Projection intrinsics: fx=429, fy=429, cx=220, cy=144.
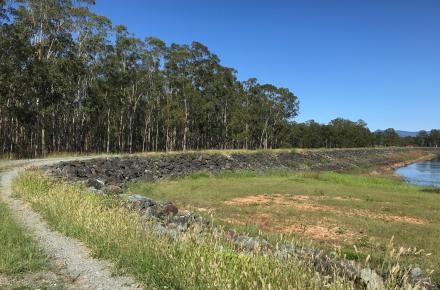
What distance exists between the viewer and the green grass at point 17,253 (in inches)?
279

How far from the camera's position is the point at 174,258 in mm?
6496

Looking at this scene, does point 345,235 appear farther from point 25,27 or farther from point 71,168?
point 25,27

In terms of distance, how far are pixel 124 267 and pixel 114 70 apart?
5073 cm

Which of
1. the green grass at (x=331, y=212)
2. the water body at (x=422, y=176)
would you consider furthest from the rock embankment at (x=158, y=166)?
the water body at (x=422, y=176)

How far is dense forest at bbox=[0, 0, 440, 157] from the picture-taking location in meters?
40.3

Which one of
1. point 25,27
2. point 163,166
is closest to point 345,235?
point 163,166

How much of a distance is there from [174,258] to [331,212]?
12950 millimetres

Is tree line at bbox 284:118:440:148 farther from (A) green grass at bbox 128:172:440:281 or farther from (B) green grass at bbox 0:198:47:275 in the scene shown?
(B) green grass at bbox 0:198:47:275

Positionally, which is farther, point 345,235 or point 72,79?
point 72,79

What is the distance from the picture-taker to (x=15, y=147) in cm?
4809

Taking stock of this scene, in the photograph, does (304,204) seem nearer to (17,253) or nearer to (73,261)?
(73,261)

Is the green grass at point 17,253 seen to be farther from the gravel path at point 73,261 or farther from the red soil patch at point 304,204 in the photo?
the red soil patch at point 304,204

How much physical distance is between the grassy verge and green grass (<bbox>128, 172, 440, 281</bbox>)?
10.1 ft

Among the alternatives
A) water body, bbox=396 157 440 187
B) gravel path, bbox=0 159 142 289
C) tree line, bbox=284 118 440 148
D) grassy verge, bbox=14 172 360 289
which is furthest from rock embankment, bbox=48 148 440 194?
tree line, bbox=284 118 440 148
